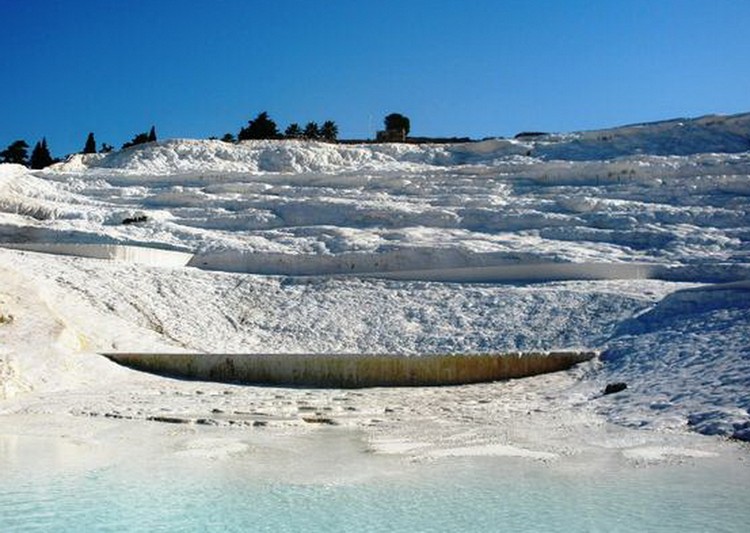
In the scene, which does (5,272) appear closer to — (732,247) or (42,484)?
(42,484)

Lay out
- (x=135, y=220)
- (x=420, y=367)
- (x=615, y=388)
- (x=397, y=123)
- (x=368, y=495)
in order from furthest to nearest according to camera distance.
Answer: (x=397, y=123) < (x=135, y=220) < (x=420, y=367) < (x=615, y=388) < (x=368, y=495)

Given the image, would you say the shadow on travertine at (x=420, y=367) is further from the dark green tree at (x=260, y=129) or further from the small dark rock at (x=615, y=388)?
the dark green tree at (x=260, y=129)

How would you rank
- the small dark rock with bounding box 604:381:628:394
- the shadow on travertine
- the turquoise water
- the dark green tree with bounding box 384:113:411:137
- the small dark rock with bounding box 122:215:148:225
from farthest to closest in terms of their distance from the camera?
the dark green tree with bounding box 384:113:411:137, the small dark rock with bounding box 122:215:148:225, the shadow on travertine, the small dark rock with bounding box 604:381:628:394, the turquoise water

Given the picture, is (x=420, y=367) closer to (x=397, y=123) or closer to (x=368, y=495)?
(x=368, y=495)

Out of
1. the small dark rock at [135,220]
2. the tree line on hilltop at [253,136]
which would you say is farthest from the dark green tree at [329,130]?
the small dark rock at [135,220]

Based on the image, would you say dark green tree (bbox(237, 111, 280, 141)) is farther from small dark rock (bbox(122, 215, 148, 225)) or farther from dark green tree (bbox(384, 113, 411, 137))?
small dark rock (bbox(122, 215, 148, 225))

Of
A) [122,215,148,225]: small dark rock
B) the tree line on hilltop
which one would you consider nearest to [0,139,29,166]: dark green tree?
the tree line on hilltop

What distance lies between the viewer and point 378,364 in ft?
53.5

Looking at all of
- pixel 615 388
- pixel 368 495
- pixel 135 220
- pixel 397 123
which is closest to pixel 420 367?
pixel 615 388

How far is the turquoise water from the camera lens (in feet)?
25.0

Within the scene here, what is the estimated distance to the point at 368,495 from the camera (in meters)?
8.60

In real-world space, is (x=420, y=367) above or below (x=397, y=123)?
below

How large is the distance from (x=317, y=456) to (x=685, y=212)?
19.2 m

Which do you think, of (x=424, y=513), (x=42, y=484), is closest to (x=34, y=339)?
(x=42, y=484)
